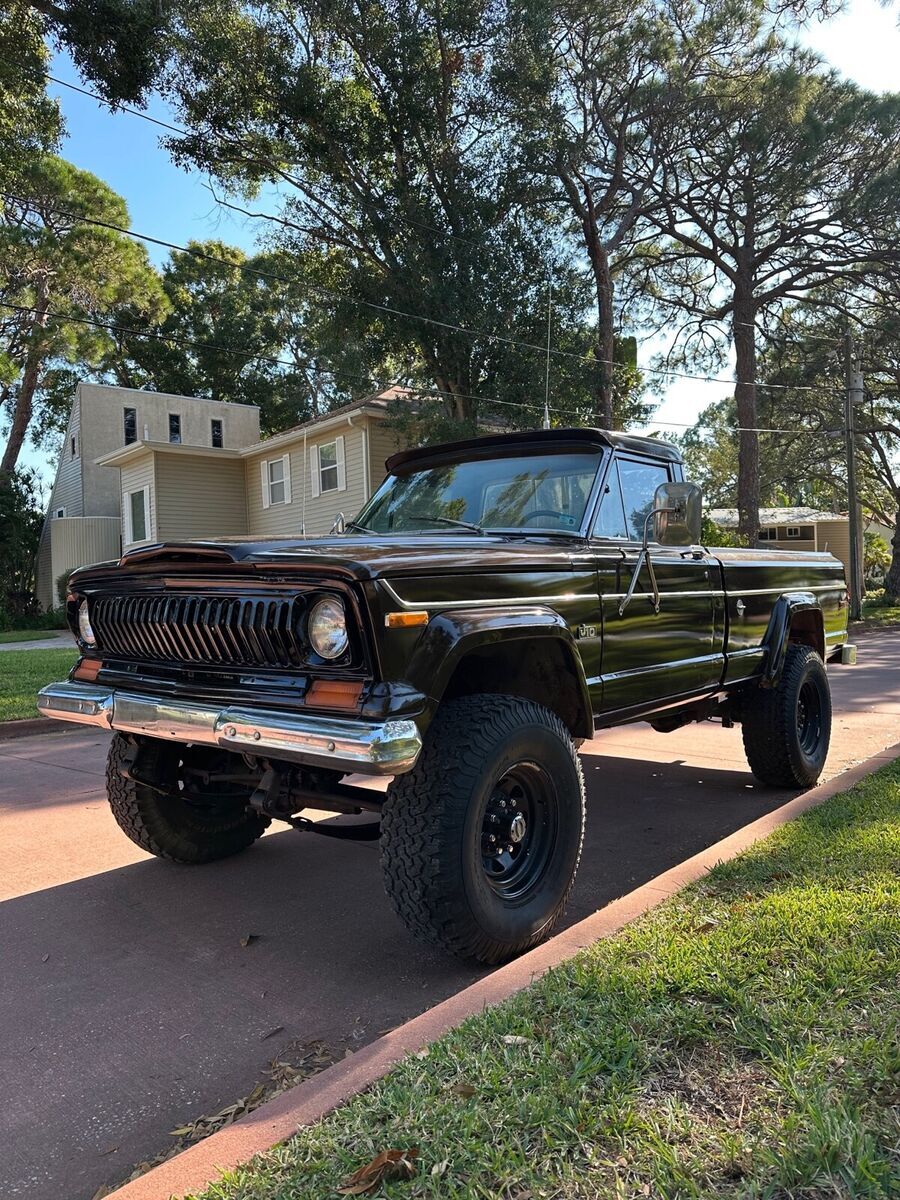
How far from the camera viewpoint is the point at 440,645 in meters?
3.09

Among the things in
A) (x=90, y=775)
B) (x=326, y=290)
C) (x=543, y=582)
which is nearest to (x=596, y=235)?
(x=326, y=290)

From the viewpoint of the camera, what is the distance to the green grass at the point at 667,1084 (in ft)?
6.15

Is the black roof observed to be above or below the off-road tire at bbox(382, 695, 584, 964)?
above

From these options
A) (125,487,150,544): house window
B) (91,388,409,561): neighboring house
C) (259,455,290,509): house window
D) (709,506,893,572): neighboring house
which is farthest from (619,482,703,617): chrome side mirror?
(709,506,893,572): neighboring house

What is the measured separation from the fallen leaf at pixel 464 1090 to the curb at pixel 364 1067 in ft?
0.76

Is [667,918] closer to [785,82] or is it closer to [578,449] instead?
[578,449]

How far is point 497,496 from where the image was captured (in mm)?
4547

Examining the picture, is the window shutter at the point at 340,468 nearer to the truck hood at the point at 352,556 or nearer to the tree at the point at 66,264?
the tree at the point at 66,264

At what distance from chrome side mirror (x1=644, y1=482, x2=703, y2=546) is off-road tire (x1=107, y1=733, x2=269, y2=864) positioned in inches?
97.2

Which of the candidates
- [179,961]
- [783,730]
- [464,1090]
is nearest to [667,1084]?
[464,1090]

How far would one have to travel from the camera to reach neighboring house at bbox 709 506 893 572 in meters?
42.0

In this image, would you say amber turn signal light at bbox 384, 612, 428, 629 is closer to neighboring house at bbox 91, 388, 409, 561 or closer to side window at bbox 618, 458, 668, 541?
side window at bbox 618, 458, 668, 541

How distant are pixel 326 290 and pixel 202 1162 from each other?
20.3 m

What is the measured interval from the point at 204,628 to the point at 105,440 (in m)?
27.8
